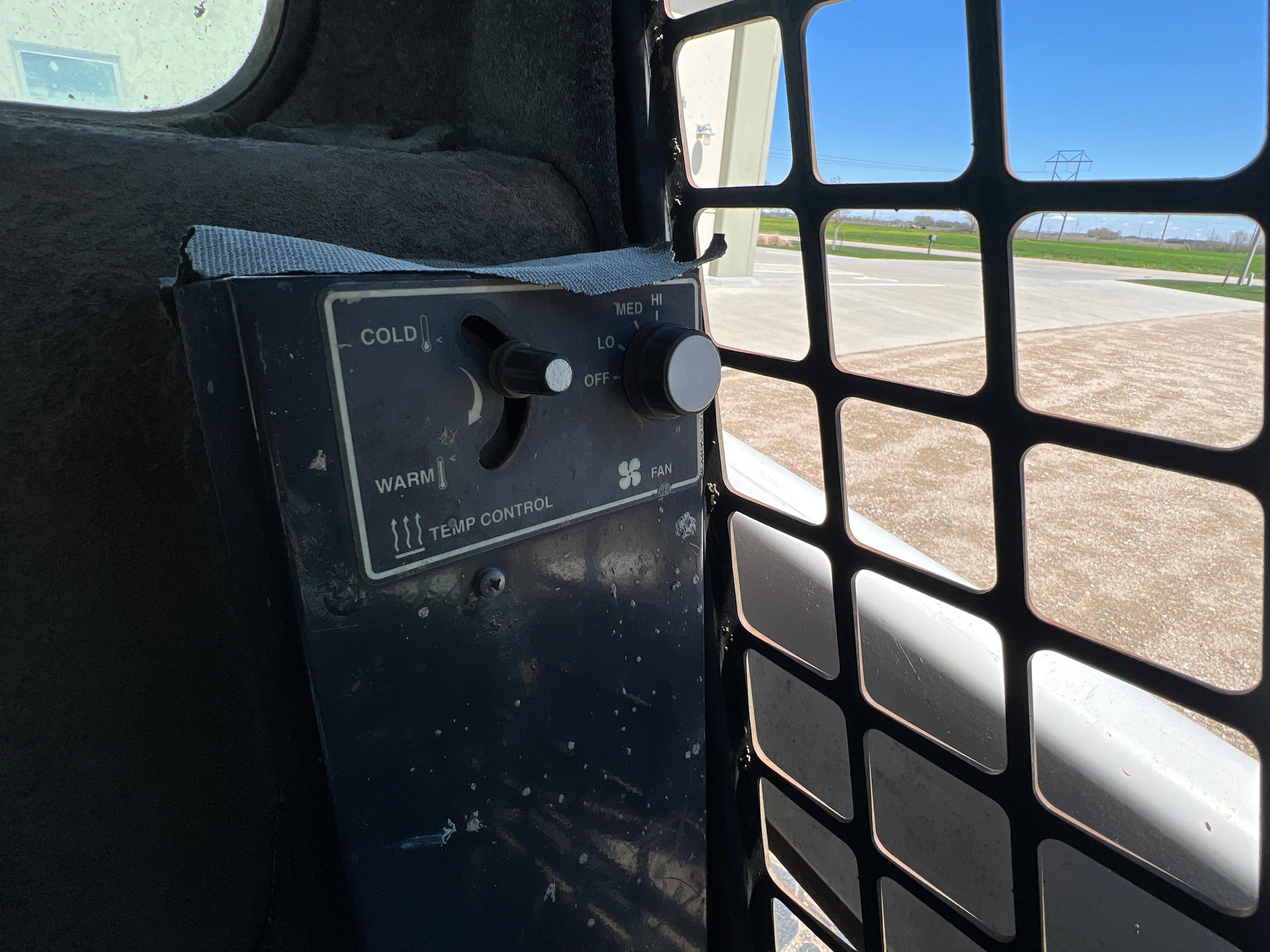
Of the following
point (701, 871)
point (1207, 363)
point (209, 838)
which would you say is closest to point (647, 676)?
point (701, 871)

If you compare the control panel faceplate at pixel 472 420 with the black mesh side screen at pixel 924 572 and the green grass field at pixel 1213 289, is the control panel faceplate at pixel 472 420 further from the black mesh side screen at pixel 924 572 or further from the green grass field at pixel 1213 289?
the green grass field at pixel 1213 289

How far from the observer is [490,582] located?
0.51 meters

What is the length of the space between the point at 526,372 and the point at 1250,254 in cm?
41

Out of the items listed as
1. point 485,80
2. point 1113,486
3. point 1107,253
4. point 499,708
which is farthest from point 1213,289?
point 485,80

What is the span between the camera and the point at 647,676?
0.64 m

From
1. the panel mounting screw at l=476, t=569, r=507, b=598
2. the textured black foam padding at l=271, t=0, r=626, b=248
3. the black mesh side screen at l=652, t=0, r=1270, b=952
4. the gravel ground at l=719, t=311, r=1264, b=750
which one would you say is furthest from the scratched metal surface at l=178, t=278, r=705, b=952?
the textured black foam padding at l=271, t=0, r=626, b=248

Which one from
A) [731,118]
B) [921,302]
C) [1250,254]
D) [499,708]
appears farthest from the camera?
[731,118]

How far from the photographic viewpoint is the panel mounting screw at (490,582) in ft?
1.67

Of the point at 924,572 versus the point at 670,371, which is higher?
the point at 670,371

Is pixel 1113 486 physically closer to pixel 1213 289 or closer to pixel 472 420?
pixel 1213 289

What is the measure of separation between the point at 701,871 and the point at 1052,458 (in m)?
0.52

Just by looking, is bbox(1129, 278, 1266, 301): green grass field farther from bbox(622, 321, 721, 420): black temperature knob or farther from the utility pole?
bbox(622, 321, 721, 420): black temperature knob

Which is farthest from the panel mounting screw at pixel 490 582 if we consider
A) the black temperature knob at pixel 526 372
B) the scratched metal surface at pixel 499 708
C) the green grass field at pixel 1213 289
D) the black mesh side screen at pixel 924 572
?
the green grass field at pixel 1213 289

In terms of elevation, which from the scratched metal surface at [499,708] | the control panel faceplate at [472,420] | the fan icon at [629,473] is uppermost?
the control panel faceplate at [472,420]
